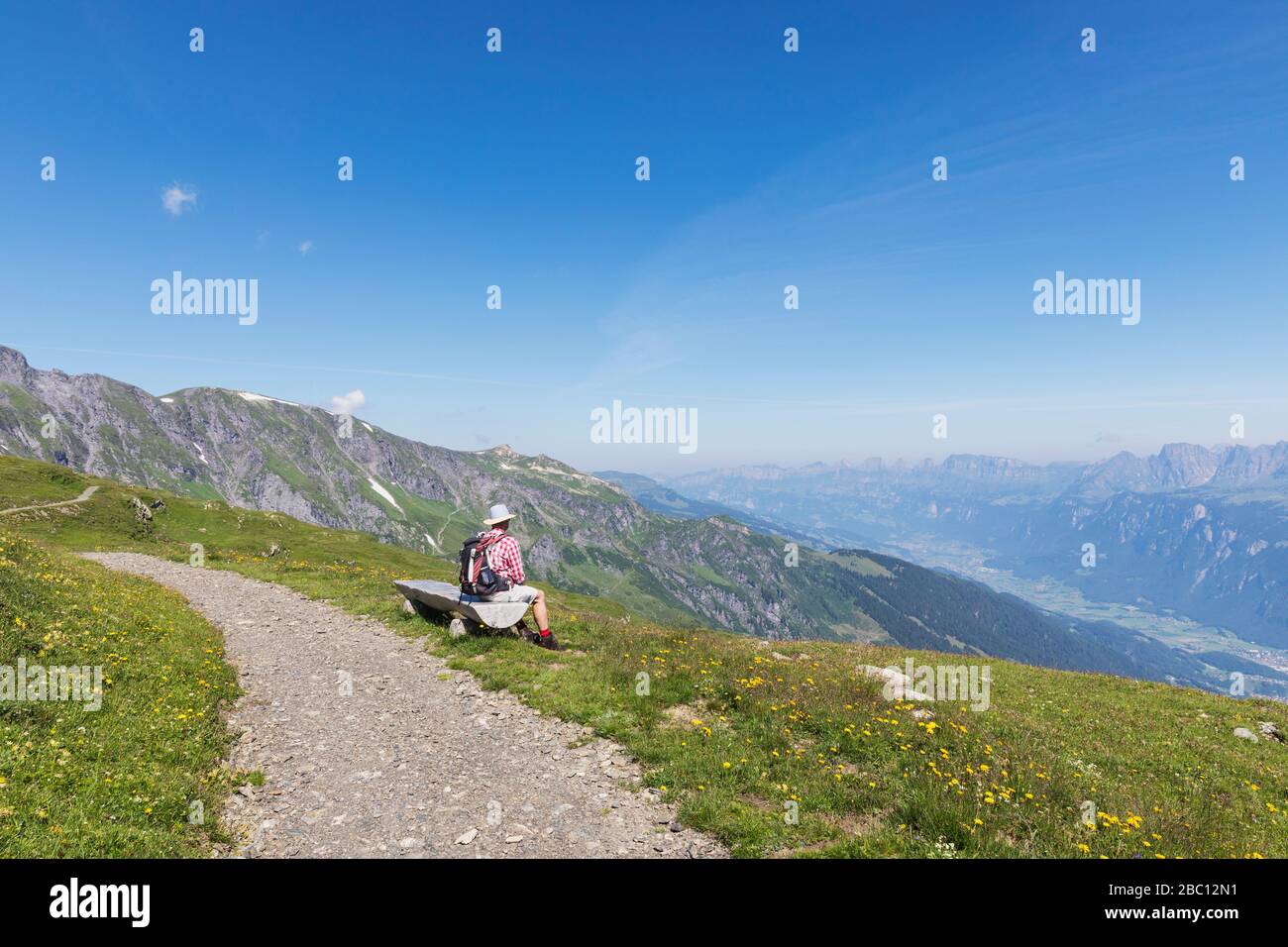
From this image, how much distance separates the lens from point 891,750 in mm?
10672

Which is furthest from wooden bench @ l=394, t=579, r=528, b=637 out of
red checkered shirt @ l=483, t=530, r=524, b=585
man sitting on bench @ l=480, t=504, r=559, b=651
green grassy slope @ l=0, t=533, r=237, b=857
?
green grassy slope @ l=0, t=533, r=237, b=857

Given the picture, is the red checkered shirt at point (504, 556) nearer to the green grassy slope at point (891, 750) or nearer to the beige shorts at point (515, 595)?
the beige shorts at point (515, 595)

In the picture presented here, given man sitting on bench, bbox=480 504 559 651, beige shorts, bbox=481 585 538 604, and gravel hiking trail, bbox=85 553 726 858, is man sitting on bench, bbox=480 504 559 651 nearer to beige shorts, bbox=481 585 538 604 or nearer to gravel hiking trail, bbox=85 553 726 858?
beige shorts, bbox=481 585 538 604

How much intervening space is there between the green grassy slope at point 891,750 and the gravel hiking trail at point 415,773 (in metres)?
0.81

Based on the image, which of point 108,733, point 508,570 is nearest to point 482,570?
point 508,570

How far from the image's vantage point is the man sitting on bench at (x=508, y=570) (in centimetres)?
1692

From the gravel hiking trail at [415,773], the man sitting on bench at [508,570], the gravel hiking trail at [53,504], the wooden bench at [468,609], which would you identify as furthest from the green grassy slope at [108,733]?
the gravel hiking trail at [53,504]

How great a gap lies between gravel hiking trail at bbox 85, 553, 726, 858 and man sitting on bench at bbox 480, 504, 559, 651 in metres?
2.60

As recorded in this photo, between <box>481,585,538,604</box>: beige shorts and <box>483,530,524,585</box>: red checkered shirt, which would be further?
<box>481,585,538,604</box>: beige shorts

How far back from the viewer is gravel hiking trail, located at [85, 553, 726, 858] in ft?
26.7

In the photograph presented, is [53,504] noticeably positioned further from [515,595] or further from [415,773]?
[415,773]

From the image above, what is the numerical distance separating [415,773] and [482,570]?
7627mm
